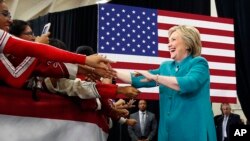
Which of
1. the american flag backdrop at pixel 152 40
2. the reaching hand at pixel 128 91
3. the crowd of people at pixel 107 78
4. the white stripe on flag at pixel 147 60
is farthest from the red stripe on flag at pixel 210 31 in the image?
the reaching hand at pixel 128 91

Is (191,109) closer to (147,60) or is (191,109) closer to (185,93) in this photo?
(185,93)

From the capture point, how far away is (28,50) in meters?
1.51

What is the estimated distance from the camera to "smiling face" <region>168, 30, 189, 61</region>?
6.97 ft

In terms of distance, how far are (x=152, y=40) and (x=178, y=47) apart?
2940 mm

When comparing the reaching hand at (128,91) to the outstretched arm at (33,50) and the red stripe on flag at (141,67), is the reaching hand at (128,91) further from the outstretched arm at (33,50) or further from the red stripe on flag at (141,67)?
the red stripe on flag at (141,67)

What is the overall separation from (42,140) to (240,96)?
6.02 meters

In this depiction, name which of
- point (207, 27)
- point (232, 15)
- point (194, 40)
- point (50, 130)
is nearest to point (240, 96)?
point (232, 15)

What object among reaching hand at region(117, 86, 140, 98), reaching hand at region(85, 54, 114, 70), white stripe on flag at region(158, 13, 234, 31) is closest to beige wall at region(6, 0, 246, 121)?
white stripe on flag at region(158, 13, 234, 31)

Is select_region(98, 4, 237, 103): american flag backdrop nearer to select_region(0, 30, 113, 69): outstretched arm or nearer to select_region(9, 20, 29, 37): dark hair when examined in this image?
select_region(9, 20, 29, 37): dark hair

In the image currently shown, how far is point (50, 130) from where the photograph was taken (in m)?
1.71

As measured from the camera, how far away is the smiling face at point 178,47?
2123 mm

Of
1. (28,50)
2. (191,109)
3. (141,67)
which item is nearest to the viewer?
(28,50)

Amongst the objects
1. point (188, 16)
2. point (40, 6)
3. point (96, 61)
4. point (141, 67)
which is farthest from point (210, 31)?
point (40, 6)

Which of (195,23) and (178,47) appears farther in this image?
(195,23)
